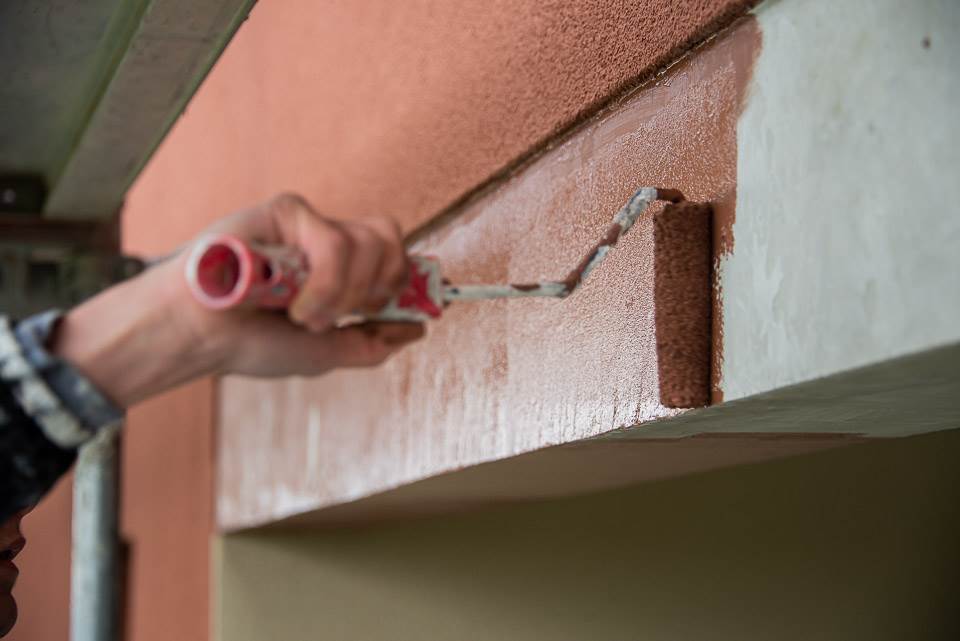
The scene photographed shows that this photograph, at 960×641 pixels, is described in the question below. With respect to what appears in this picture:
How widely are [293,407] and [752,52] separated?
A: 1.42 metres

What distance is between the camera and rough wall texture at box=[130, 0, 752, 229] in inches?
44.2

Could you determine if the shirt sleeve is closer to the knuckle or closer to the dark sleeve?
the dark sleeve

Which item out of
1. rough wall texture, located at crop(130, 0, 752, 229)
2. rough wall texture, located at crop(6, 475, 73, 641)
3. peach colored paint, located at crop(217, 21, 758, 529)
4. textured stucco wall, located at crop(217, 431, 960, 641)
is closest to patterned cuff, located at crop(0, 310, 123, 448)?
peach colored paint, located at crop(217, 21, 758, 529)

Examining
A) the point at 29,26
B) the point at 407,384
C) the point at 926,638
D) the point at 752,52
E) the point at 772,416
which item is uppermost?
the point at 29,26

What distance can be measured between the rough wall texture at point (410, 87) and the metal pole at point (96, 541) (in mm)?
839

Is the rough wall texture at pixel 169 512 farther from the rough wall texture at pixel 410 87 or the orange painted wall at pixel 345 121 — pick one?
the rough wall texture at pixel 410 87

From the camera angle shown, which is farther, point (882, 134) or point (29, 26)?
point (29, 26)

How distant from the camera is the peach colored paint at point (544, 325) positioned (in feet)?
3.19

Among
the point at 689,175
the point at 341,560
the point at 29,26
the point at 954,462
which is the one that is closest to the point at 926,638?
the point at 954,462

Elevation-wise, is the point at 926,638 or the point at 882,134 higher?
the point at 882,134

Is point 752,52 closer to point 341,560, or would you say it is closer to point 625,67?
point 625,67

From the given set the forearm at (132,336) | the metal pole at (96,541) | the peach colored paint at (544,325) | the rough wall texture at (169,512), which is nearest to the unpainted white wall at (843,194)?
the peach colored paint at (544,325)

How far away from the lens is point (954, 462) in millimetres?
1910

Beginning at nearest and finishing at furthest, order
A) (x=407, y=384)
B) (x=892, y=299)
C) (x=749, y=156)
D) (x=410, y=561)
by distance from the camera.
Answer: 1. (x=892, y=299)
2. (x=749, y=156)
3. (x=407, y=384)
4. (x=410, y=561)
